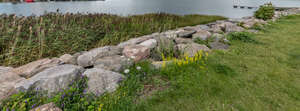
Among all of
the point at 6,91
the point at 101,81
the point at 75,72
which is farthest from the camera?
the point at 75,72

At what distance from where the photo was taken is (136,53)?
11.4ft

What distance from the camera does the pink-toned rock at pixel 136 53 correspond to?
3.42 meters

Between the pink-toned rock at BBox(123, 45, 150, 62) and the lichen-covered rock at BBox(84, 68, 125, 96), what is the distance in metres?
0.99

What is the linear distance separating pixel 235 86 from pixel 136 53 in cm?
217

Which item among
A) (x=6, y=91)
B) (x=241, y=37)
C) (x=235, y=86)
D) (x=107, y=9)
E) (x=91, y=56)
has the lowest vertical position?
(x=235, y=86)

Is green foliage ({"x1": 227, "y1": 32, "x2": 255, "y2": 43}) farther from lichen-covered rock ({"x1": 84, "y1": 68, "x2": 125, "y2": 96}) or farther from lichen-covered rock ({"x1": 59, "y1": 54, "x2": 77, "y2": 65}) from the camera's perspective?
lichen-covered rock ({"x1": 59, "y1": 54, "x2": 77, "y2": 65})

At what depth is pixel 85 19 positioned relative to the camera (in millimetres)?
6859

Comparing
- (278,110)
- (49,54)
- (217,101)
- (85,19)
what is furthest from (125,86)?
(85,19)

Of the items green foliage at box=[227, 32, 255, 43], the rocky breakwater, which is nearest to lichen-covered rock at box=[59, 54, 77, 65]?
the rocky breakwater

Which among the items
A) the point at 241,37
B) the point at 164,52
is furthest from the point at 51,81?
the point at 241,37

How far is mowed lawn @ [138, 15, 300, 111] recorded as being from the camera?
2.05 metres

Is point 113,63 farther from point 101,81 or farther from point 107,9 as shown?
point 107,9

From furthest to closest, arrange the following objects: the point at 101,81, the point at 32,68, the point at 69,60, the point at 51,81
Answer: the point at 69,60 < the point at 32,68 < the point at 101,81 < the point at 51,81

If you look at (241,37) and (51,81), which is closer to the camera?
(51,81)
